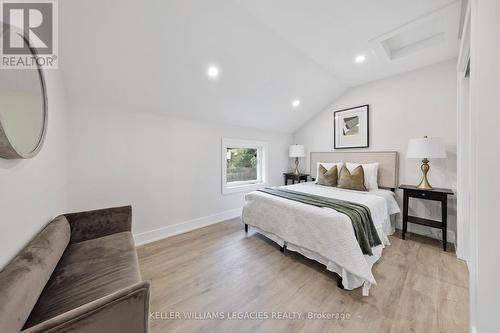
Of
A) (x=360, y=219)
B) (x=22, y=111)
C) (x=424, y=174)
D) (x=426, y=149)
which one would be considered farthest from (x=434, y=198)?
(x=22, y=111)

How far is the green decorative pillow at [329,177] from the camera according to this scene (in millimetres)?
3253

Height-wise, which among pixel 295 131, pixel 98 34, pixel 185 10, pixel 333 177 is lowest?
pixel 333 177

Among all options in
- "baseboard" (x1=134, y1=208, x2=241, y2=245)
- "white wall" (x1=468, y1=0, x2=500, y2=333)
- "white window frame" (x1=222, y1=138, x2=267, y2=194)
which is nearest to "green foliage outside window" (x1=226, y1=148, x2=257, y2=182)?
"white window frame" (x1=222, y1=138, x2=267, y2=194)

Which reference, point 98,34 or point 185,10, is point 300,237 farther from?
point 98,34

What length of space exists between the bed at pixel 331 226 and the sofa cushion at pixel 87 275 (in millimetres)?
1530

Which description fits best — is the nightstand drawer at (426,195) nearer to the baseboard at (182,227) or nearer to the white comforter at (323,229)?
the white comforter at (323,229)

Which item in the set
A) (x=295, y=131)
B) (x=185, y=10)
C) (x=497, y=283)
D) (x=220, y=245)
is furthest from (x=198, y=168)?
(x=497, y=283)

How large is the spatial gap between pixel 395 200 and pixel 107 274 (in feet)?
12.1

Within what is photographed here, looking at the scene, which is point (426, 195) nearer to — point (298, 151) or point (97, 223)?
point (298, 151)

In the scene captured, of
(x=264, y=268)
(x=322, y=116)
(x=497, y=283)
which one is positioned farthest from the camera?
(x=322, y=116)

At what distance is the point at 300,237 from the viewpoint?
6.60ft

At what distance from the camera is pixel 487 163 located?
0.97 metres

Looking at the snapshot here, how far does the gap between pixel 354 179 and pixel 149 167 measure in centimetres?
318

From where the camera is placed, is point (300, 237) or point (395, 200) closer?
point (300, 237)
